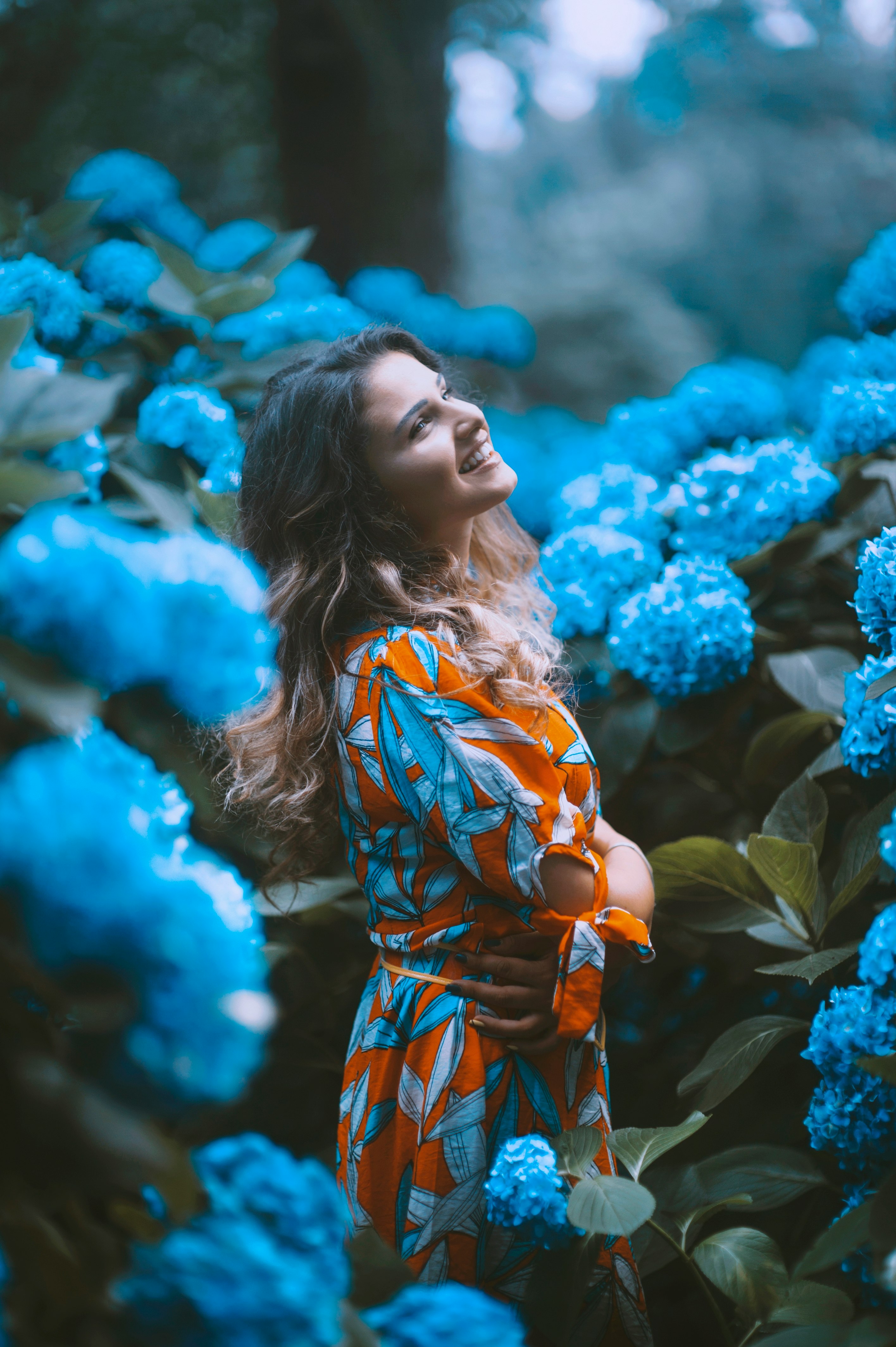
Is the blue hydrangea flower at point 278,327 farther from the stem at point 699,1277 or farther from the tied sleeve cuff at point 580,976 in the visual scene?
the stem at point 699,1277

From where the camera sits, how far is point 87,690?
1.07 ft

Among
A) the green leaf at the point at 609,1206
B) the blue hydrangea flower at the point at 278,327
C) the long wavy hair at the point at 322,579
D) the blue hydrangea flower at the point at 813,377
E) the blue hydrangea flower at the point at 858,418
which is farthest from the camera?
the blue hydrangea flower at the point at 813,377

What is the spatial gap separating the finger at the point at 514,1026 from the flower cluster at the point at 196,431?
0.69 m

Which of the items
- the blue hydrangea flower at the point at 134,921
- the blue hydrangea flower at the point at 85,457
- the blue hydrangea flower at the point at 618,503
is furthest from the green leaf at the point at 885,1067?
the blue hydrangea flower at the point at 618,503

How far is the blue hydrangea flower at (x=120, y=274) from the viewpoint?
1.16m

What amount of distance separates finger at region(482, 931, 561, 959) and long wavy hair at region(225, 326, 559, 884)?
18 cm

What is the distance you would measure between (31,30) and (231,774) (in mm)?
1420

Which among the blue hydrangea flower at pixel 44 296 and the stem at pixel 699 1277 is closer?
the stem at pixel 699 1277

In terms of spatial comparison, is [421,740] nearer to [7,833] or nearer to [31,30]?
[7,833]

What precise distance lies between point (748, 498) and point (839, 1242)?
0.79 metres

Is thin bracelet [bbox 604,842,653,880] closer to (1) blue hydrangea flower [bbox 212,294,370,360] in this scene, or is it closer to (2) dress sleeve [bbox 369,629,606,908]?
(2) dress sleeve [bbox 369,629,606,908]

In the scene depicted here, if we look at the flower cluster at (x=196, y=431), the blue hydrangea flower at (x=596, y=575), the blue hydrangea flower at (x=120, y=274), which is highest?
the blue hydrangea flower at (x=120, y=274)

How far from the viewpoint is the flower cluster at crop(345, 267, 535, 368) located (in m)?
1.54

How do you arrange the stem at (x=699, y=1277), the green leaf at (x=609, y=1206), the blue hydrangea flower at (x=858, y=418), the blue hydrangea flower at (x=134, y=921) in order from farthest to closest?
the blue hydrangea flower at (x=858, y=418)
the stem at (x=699, y=1277)
the green leaf at (x=609, y=1206)
the blue hydrangea flower at (x=134, y=921)
